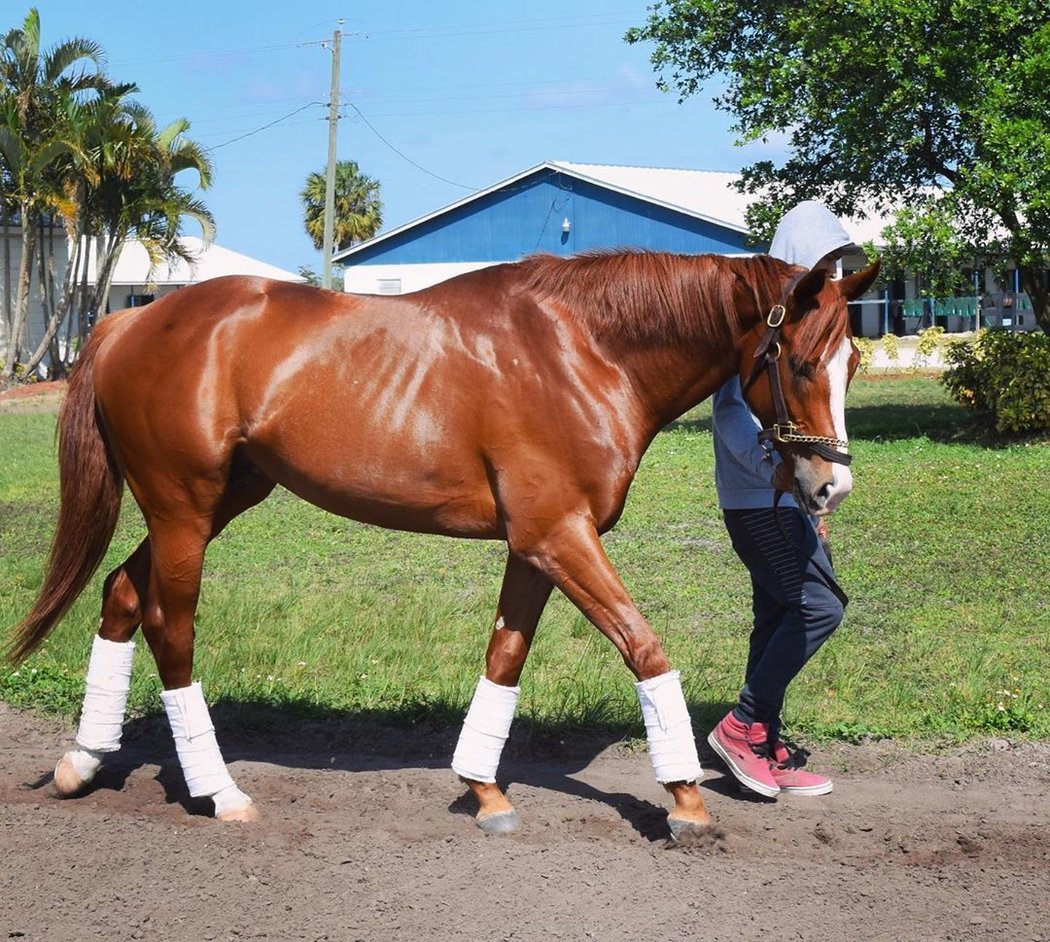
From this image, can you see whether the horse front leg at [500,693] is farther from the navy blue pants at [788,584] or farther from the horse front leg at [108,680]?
the horse front leg at [108,680]

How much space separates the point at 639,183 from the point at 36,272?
17993 mm

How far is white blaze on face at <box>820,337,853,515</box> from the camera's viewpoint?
153 inches

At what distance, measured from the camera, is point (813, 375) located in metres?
3.94

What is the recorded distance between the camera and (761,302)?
409cm

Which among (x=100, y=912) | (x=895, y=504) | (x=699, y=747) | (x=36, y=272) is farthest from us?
(x=36, y=272)

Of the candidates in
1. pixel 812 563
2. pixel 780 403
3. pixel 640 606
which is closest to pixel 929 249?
pixel 640 606

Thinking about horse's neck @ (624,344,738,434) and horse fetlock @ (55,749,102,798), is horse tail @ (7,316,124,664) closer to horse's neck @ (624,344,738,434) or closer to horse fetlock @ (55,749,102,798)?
horse fetlock @ (55,749,102,798)

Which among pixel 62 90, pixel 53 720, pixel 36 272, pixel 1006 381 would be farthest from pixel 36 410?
pixel 53 720

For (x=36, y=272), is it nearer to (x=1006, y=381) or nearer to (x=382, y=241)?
(x=382, y=241)

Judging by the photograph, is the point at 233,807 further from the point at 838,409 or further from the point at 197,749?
the point at 838,409

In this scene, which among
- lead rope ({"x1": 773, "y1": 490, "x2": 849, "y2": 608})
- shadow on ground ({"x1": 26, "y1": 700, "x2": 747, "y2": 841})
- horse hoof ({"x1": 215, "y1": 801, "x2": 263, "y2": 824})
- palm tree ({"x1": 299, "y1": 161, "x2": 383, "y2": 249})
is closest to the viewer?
horse hoof ({"x1": 215, "y1": 801, "x2": 263, "y2": 824})

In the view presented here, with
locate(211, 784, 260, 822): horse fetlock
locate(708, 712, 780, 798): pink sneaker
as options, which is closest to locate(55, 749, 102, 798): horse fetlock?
locate(211, 784, 260, 822): horse fetlock

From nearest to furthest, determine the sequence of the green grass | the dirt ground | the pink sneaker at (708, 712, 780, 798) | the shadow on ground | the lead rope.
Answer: the dirt ground, the lead rope, the pink sneaker at (708, 712, 780, 798), the shadow on ground, the green grass

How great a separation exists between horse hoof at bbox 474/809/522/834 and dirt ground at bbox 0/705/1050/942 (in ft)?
0.17
